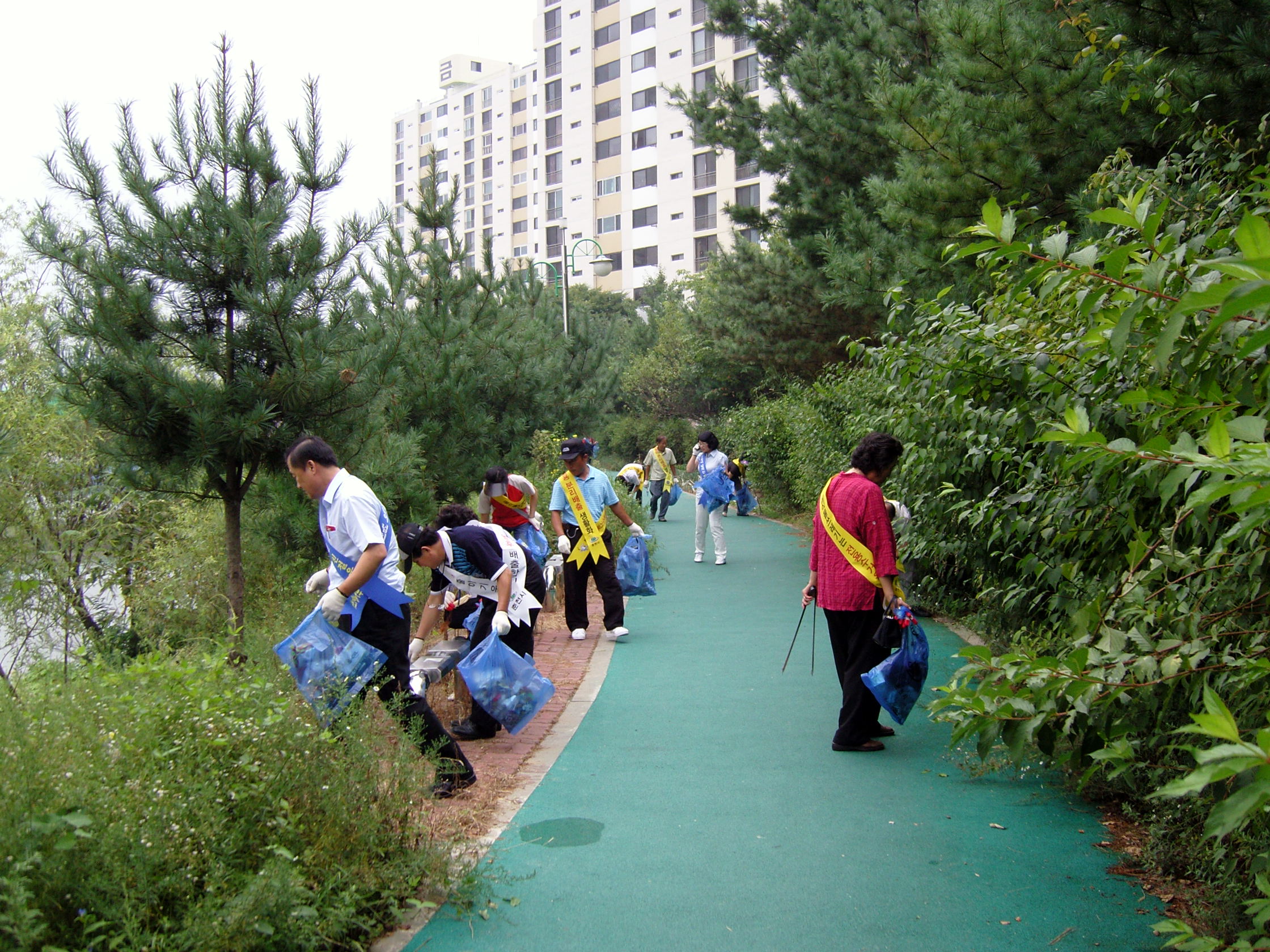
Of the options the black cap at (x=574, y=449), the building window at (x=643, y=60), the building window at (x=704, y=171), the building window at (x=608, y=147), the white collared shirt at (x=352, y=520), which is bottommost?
the white collared shirt at (x=352, y=520)

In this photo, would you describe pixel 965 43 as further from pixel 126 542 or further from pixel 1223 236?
pixel 126 542

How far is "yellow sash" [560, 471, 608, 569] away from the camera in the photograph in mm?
9445

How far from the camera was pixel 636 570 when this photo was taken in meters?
10.4

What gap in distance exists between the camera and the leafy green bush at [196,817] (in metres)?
3.02

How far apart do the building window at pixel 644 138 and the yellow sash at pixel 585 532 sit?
50.1 meters

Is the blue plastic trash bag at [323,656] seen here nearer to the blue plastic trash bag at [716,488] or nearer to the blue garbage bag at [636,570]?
the blue garbage bag at [636,570]

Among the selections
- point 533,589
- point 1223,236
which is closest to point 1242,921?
point 1223,236

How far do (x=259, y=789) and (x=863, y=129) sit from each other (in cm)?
1287

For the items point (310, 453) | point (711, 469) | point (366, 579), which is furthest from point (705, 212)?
point (366, 579)

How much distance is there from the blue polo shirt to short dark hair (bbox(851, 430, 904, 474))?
3819mm

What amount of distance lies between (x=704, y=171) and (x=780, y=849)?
52.1 metres

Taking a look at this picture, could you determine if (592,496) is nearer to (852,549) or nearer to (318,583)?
(852,549)

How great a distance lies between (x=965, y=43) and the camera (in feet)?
26.0

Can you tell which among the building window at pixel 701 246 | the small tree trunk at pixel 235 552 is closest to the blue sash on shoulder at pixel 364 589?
the small tree trunk at pixel 235 552
